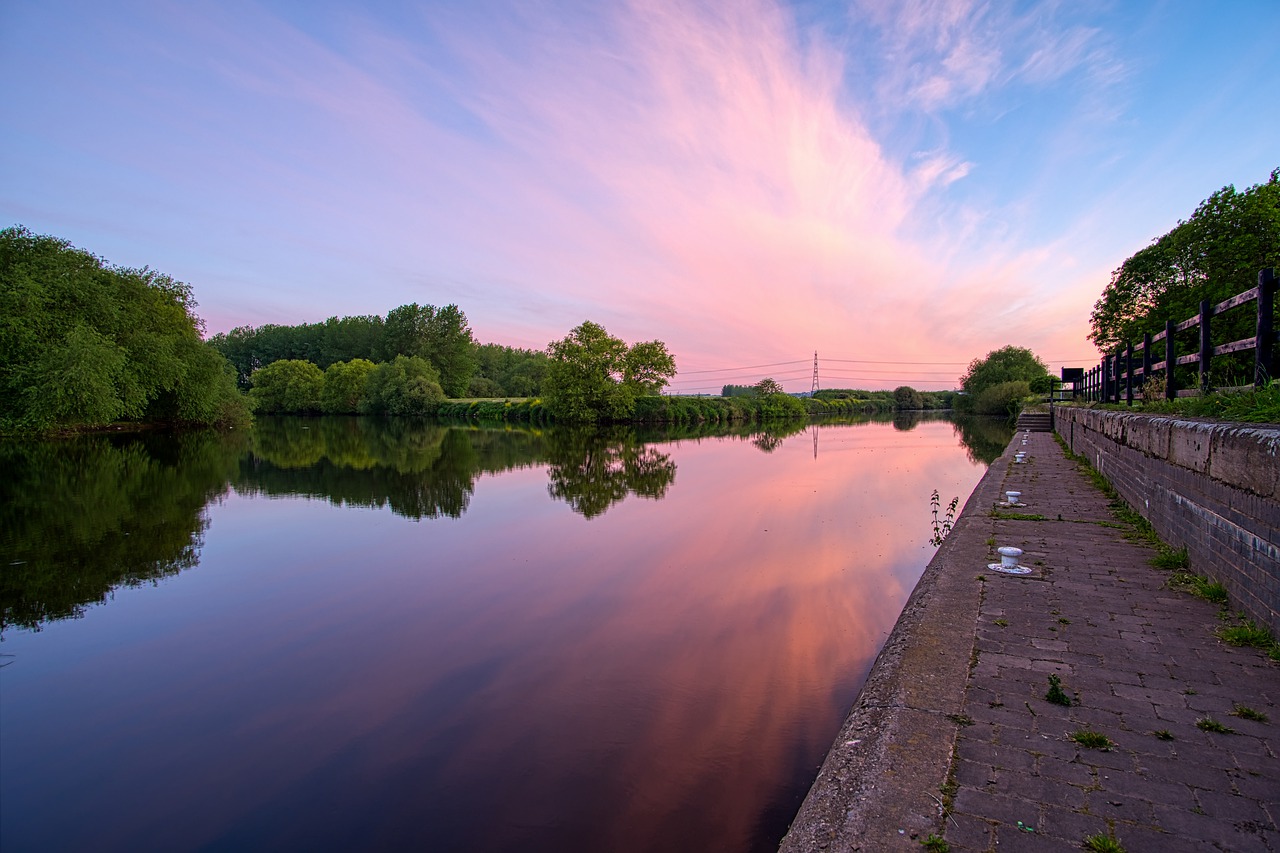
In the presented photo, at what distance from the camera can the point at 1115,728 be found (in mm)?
2652

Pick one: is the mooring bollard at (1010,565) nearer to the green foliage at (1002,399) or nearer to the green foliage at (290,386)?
the green foliage at (1002,399)

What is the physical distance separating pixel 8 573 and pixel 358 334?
267 ft

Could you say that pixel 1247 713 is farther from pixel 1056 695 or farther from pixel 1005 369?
pixel 1005 369

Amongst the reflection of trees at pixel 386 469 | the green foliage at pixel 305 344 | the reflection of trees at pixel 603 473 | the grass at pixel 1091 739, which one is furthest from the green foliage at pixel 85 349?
the green foliage at pixel 305 344

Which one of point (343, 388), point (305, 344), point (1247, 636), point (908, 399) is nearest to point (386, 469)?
point (1247, 636)

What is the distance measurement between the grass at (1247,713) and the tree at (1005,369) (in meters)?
65.8

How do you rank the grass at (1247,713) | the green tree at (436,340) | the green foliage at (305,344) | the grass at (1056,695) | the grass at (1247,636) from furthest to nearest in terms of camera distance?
1. the green foliage at (305,344)
2. the green tree at (436,340)
3. the grass at (1247,636)
4. the grass at (1056,695)
5. the grass at (1247,713)

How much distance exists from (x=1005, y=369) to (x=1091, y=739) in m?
68.9

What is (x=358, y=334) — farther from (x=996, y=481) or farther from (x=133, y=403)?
(x=996, y=481)

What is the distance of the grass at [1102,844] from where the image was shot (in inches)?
74.9

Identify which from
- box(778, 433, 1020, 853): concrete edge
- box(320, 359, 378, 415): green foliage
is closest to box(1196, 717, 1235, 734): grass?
box(778, 433, 1020, 853): concrete edge

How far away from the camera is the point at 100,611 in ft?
20.3

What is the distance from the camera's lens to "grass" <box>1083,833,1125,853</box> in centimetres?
190

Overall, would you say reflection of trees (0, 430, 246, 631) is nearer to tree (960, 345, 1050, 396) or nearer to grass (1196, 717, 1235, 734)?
grass (1196, 717, 1235, 734)
